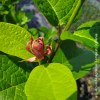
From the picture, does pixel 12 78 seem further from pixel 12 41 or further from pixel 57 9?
pixel 57 9

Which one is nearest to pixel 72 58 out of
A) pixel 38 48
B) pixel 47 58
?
pixel 47 58

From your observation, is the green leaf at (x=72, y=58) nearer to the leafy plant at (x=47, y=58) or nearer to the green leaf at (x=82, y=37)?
the leafy plant at (x=47, y=58)

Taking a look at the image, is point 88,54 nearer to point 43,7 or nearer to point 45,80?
point 43,7

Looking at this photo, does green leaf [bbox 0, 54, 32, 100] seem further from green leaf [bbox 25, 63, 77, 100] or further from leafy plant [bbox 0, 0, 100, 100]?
green leaf [bbox 25, 63, 77, 100]

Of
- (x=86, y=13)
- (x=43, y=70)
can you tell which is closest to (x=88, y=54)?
(x=43, y=70)

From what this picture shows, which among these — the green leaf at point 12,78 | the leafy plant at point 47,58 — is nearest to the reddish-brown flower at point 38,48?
the leafy plant at point 47,58

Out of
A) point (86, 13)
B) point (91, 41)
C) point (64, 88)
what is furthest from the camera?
point (86, 13)
